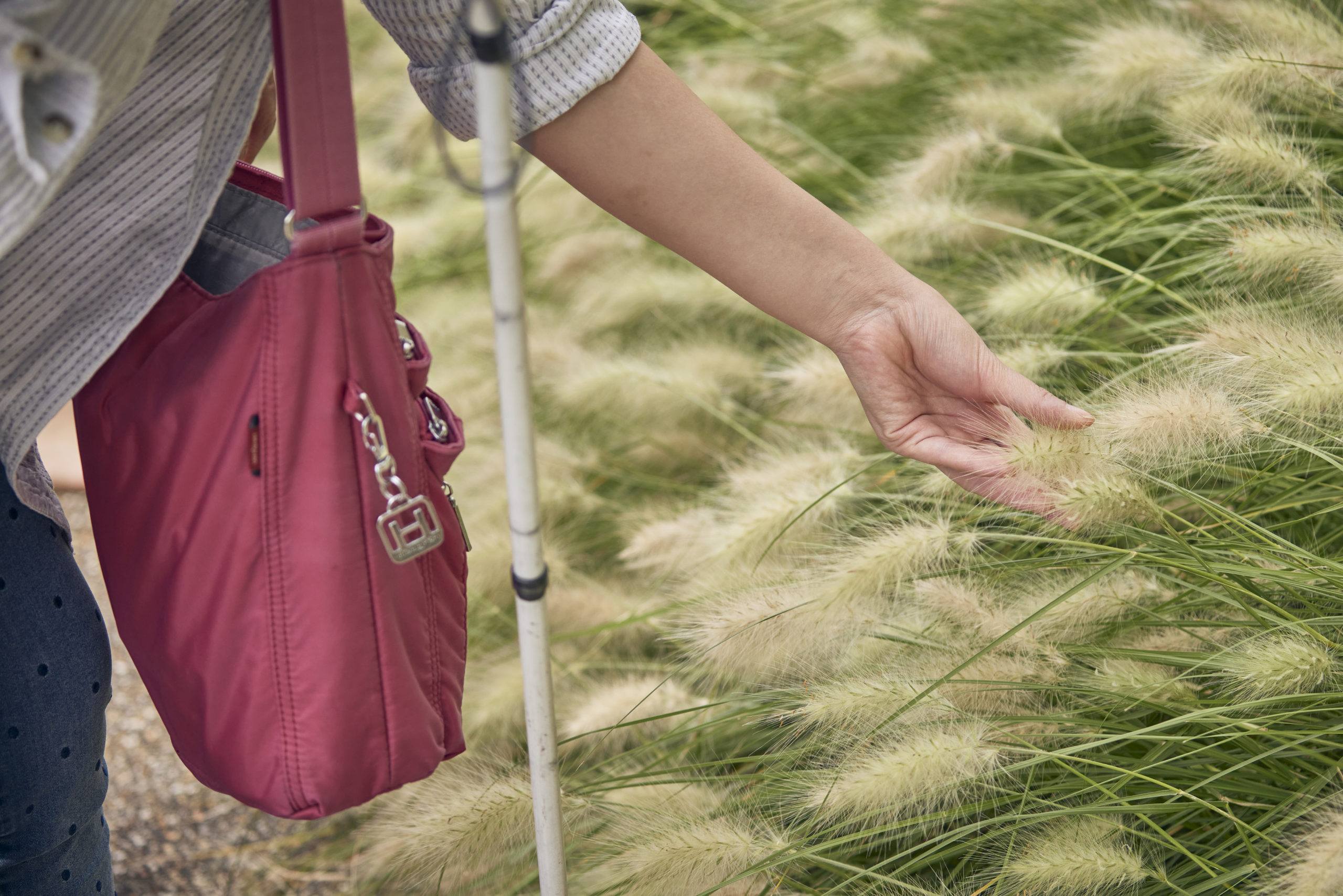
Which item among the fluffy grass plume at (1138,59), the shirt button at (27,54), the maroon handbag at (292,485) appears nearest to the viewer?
the shirt button at (27,54)

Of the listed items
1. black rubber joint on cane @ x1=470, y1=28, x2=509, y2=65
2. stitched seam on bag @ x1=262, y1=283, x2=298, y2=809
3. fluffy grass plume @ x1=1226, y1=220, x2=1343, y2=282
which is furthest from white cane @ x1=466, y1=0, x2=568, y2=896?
fluffy grass plume @ x1=1226, y1=220, x2=1343, y2=282

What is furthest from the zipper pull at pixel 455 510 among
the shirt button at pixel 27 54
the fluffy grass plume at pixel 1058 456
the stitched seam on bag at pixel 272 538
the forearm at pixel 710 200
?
the fluffy grass plume at pixel 1058 456

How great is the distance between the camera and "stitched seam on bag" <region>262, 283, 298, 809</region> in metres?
0.61

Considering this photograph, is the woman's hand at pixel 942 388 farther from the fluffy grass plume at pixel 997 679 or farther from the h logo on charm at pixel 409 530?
the h logo on charm at pixel 409 530

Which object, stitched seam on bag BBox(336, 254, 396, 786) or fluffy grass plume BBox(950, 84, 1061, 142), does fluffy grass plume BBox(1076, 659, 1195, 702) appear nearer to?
stitched seam on bag BBox(336, 254, 396, 786)

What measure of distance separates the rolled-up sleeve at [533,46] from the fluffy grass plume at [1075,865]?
25.2 inches

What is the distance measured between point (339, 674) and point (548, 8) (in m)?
0.44

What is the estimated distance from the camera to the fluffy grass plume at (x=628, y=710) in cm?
110

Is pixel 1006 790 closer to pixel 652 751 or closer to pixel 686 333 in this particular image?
pixel 652 751

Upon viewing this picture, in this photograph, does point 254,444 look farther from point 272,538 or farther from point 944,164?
point 944,164

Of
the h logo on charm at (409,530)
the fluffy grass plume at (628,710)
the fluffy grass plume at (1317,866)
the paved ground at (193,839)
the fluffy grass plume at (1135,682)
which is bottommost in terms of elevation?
the paved ground at (193,839)

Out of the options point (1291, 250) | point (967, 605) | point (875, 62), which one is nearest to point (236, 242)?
point (967, 605)

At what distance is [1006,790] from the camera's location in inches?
32.9

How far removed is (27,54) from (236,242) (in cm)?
19
